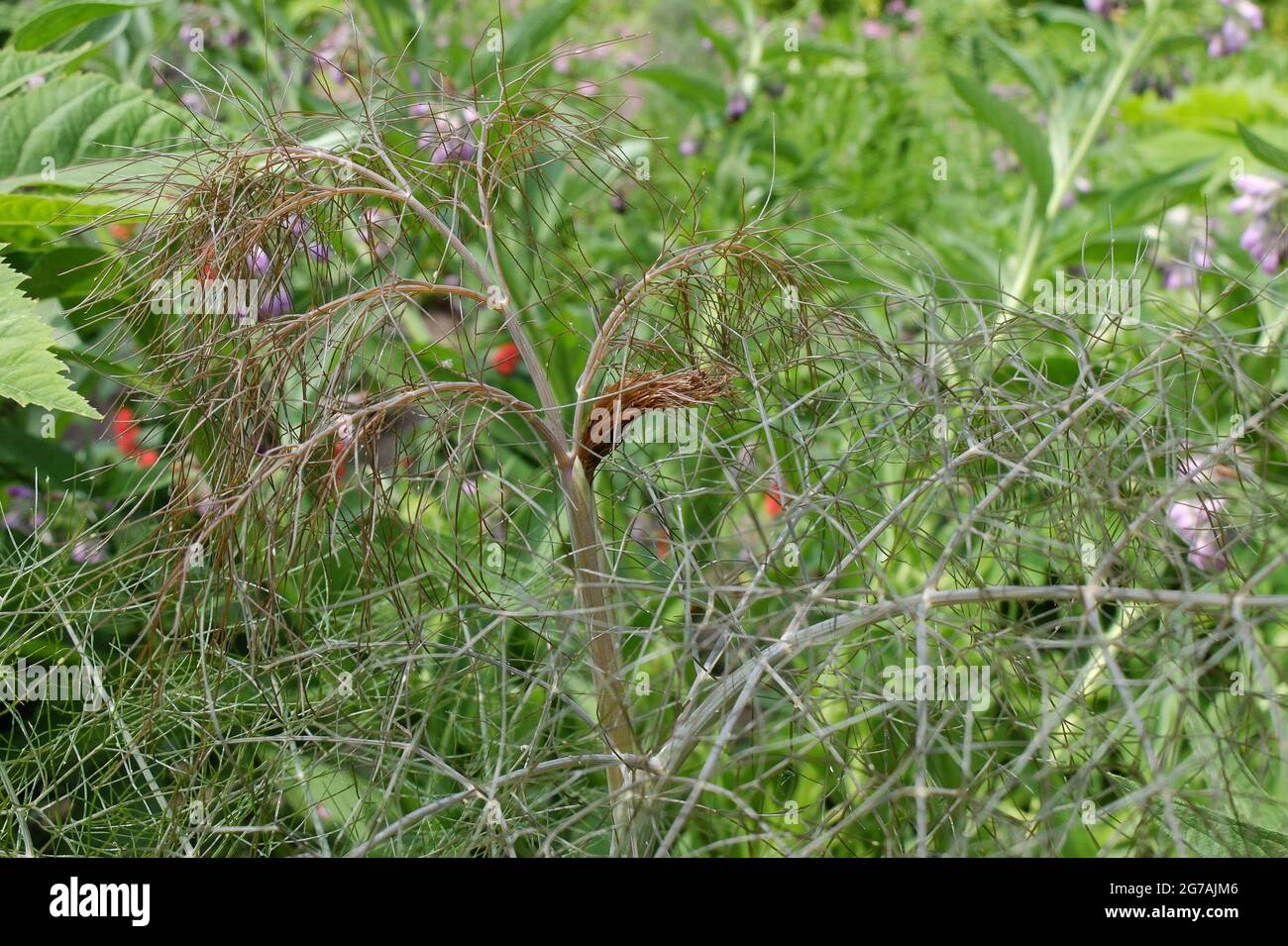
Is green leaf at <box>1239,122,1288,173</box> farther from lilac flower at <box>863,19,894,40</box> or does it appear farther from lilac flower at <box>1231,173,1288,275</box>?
lilac flower at <box>863,19,894,40</box>

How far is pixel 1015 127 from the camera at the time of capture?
6.49ft

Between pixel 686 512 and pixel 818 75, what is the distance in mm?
3222

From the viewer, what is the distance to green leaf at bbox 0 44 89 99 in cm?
138

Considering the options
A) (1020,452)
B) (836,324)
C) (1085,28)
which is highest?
(1085,28)

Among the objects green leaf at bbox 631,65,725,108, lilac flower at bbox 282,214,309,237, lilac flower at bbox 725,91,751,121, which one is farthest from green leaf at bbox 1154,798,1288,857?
lilac flower at bbox 725,91,751,121

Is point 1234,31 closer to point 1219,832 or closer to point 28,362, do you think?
point 1219,832

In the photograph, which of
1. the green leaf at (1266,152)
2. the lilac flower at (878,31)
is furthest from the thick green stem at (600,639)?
the lilac flower at (878,31)

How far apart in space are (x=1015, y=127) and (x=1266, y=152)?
1.52 feet

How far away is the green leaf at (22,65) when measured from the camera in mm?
1376

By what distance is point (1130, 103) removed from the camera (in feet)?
11.9

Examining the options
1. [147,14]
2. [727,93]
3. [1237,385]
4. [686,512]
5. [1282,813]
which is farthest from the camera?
[727,93]

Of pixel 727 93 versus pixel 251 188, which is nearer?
pixel 251 188
